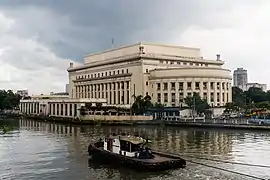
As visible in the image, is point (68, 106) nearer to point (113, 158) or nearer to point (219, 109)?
point (219, 109)

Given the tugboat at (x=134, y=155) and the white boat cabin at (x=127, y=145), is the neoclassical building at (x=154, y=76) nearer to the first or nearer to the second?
the tugboat at (x=134, y=155)

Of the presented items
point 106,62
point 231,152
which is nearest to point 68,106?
point 106,62

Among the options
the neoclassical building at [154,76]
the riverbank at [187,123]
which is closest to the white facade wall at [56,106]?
the riverbank at [187,123]

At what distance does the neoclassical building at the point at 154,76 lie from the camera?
112 metres

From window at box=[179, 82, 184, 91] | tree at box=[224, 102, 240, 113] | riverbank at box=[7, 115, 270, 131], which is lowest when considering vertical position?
riverbank at box=[7, 115, 270, 131]

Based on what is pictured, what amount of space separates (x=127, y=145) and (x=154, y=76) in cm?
8351

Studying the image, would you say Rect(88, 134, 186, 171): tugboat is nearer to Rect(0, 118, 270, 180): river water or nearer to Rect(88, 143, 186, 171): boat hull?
Rect(88, 143, 186, 171): boat hull

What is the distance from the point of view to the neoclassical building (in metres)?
112

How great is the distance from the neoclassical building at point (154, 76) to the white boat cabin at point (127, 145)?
75527 millimetres

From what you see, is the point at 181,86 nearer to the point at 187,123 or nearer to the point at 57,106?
the point at 187,123

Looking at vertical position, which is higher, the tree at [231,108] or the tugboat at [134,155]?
the tree at [231,108]

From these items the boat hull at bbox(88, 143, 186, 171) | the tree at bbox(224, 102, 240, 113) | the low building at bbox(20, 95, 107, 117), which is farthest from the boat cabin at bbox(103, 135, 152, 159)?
the low building at bbox(20, 95, 107, 117)

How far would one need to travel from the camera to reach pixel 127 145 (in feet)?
Answer: 113

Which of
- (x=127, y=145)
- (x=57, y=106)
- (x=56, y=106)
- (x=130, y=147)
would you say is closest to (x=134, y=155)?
(x=130, y=147)
